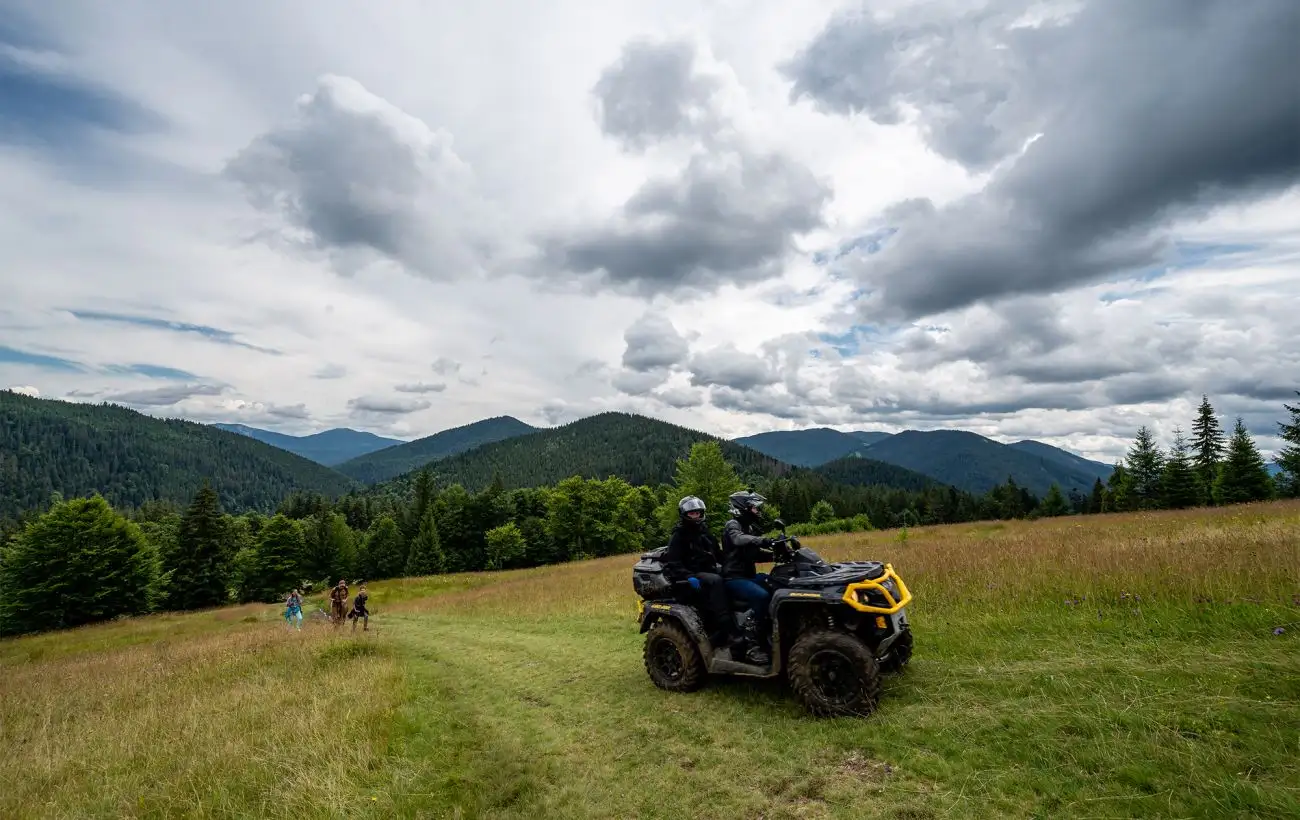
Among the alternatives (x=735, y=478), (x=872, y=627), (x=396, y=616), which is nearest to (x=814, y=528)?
(x=735, y=478)

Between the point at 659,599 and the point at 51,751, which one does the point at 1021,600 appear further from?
the point at 51,751

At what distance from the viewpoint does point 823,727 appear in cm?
586

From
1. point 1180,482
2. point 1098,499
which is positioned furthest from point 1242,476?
point 1098,499

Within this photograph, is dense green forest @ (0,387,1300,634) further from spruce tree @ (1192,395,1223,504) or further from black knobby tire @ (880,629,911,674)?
Result: black knobby tire @ (880,629,911,674)

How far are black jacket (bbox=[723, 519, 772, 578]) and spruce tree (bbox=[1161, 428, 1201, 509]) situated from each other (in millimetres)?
58020

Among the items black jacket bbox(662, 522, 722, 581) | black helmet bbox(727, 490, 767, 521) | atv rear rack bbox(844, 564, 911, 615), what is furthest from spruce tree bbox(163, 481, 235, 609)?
atv rear rack bbox(844, 564, 911, 615)

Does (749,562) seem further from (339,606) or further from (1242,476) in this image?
(1242,476)

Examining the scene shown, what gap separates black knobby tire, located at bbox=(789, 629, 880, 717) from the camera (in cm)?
597

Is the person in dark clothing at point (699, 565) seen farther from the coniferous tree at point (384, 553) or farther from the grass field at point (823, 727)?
the coniferous tree at point (384, 553)

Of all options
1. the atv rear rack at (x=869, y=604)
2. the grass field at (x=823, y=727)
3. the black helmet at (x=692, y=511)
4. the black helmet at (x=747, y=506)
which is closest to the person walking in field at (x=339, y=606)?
the grass field at (x=823, y=727)

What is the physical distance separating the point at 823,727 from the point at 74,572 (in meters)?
58.2

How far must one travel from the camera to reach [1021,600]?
9000 millimetres

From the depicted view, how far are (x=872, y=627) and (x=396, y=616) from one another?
21.5 meters

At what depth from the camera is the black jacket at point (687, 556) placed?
26.6ft
